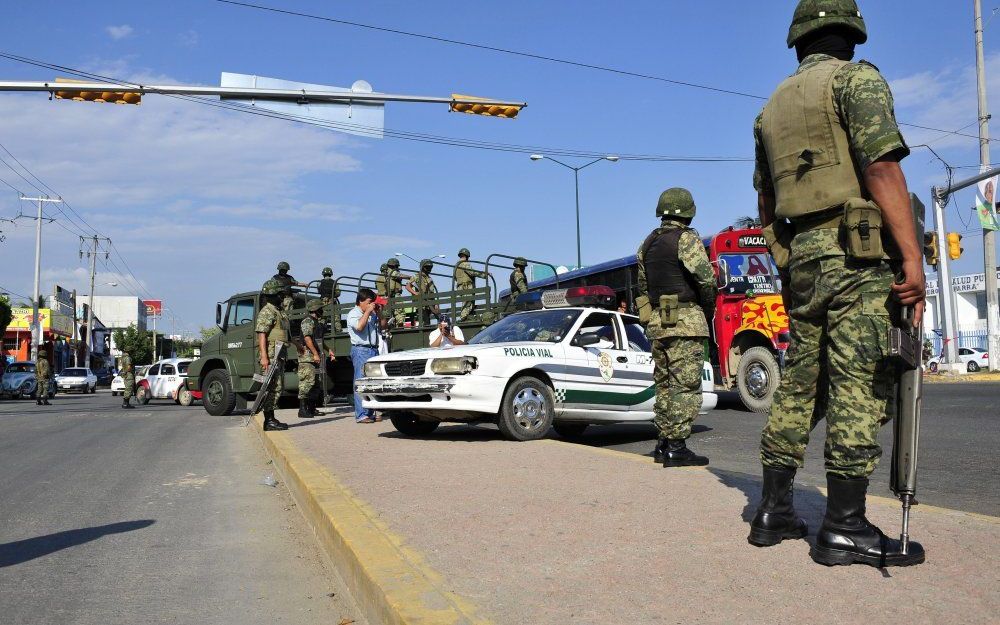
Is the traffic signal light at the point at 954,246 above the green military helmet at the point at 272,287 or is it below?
above

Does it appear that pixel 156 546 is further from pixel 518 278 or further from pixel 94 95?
pixel 94 95

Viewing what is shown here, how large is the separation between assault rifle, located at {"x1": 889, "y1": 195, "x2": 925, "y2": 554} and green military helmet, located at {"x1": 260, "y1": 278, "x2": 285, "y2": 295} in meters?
8.75

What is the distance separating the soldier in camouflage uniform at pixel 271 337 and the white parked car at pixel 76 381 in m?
39.1

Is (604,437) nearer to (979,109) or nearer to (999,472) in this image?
(999,472)

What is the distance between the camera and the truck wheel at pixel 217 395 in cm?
1686

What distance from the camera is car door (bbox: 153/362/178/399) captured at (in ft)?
88.4

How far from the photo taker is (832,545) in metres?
3.17

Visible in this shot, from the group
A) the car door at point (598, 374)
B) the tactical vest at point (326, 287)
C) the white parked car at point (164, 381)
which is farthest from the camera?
the white parked car at point (164, 381)

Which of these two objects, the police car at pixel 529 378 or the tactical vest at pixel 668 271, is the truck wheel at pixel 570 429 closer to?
the police car at pixel 529 378

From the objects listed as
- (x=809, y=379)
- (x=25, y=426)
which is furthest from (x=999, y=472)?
(x=25, y=426)

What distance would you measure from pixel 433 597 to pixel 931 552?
1.92 m

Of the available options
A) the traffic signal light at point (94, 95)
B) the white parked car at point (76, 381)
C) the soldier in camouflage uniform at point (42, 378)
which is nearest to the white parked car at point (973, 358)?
the traffic signal light at point (94, 95)

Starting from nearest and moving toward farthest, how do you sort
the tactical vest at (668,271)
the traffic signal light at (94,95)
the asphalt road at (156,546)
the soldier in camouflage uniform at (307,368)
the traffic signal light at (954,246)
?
the asphalt road at (156,546), the tactical vest at (668,271), the soldier in camouflage uniform at (307,368), the traffic signal light at (94,95), the traffic signal light at (954,246)

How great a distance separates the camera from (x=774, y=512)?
3521 mm
